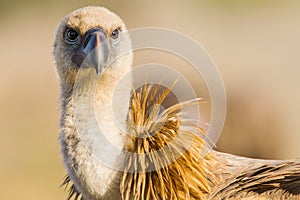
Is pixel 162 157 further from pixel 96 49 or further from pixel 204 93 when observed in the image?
pixel 204 93

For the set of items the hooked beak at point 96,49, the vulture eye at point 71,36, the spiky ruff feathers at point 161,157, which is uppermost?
the vulture eye at point 71,36

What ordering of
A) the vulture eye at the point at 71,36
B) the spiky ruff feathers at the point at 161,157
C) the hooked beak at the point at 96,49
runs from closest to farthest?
the spiky ruff feathers at the point at 161,157
the hooked beak at the point at 96,49
the vulture eye at the point at 71,36

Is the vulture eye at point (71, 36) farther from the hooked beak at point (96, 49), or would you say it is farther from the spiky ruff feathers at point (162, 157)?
the spiky ruff feathers at point (162, 157)

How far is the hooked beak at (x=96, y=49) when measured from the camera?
4.54m

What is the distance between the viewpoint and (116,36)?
480cm

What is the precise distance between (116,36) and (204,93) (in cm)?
309

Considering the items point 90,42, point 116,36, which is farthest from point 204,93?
point 90,42

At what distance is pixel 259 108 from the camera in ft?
28.8

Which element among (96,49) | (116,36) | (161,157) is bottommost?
(161,157)

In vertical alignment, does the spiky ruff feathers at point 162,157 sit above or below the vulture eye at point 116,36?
below

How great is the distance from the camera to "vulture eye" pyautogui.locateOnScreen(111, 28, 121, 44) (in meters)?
4.77

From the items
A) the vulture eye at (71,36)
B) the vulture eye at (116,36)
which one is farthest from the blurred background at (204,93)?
the vulture eye at (71,36)

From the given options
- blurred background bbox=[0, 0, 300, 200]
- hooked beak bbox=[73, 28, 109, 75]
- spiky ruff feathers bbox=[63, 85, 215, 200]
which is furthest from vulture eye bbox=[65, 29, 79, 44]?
blurred background bbox=[0, 0, 300, 200]

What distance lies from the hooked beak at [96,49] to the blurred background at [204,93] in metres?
3.10
